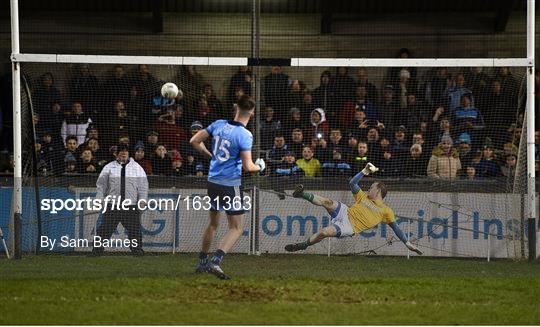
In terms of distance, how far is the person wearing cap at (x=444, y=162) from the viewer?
715 inches

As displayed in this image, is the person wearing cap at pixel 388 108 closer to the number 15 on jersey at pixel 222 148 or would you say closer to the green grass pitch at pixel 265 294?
the green grass pitch at pixel 265 294

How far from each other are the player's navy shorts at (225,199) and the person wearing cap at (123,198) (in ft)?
12.8

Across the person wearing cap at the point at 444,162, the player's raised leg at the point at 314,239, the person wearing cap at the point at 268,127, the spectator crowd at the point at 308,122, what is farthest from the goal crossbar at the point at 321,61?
the player's raised leg at the point at 314,239

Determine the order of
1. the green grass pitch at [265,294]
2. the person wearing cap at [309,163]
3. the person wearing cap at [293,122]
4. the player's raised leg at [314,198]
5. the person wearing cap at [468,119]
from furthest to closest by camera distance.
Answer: the person wearing cap at [468,119] < the person wearing cap at [293,122] < the person wearing cap at [309,163] < the player's raised leg at [314,198] < the green grass pitch at [265,294]

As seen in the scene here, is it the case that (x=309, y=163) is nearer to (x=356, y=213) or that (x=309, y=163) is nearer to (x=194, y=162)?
(x=356, y=213)

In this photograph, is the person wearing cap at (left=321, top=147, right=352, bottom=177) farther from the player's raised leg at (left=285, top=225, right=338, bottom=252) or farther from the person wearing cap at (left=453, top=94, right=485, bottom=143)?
the person wearing cap at (left=453, top=94, right=485, bottom=143)

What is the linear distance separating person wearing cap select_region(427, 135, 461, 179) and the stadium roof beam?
16.6 ft

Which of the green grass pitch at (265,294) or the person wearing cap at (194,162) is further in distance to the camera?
the person wearing cap at (194,162)

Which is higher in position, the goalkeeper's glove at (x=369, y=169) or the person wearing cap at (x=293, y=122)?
the person wearing cap at (x=293, y=122)

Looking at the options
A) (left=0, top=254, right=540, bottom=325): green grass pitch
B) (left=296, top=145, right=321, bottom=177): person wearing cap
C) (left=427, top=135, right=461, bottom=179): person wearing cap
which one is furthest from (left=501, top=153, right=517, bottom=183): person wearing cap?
(left=296, top=145, right=321, bottom=177): person wearing cap

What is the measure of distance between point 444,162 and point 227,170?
20.2 feet

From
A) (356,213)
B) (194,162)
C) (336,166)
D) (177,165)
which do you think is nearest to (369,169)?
(356,213)

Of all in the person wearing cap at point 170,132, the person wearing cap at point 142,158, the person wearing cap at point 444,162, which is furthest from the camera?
the person wearing cap at point 170,132

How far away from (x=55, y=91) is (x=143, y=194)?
369 cm
